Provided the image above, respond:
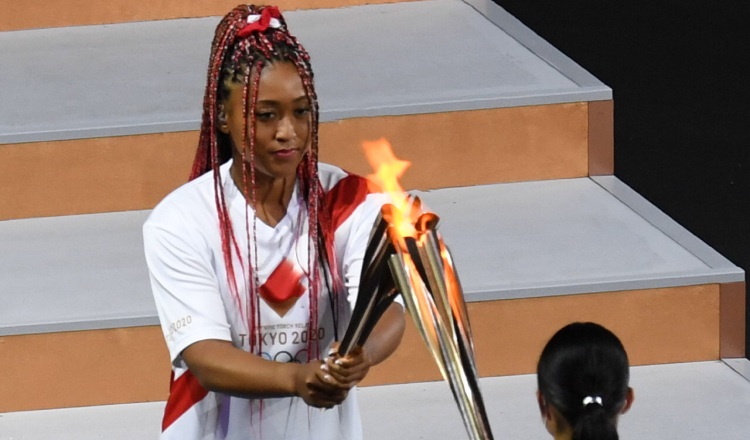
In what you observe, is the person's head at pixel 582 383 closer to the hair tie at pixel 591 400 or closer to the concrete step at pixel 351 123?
the hair tie at pixel 591 400

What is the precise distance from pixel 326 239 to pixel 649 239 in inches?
50.7

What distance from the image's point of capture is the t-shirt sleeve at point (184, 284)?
138 cm

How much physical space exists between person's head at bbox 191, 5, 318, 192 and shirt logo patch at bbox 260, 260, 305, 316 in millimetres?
97

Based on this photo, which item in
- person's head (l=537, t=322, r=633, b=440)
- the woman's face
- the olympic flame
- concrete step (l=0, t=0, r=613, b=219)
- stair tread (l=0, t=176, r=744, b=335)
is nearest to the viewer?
the olympic flame

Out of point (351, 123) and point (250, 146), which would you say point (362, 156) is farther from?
point (250, 146)

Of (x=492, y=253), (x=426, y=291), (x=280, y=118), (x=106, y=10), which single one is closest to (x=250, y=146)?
(x=280, y=118)

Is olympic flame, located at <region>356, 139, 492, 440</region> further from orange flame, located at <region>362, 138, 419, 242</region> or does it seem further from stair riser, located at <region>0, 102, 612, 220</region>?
stair riser, located at <region>0, 102, 612, 220</region>

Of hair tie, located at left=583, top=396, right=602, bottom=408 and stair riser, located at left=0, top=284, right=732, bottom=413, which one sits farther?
stair riser, located at left=0, top=284, right=732, bottom=413

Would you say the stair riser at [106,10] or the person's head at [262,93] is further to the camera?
the stair riser at [106,10]

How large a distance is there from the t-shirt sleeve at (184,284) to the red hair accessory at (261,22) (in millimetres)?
198

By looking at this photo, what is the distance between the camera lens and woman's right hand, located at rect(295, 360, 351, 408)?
1.21 meters

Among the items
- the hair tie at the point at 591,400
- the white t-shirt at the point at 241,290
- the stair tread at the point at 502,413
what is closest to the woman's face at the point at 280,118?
the white t-shirt at the point at 241,290

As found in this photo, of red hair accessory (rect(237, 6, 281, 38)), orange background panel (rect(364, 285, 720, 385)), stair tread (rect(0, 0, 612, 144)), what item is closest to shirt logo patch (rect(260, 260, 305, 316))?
red hair accessory (rect(237, 6, 281, 38))

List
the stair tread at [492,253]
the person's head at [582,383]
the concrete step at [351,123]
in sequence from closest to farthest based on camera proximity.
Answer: the person's head at [582,383] < the stair tread at [492,253] < the concrete step at [351,123]
